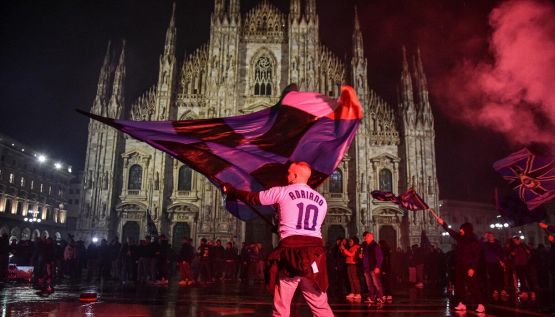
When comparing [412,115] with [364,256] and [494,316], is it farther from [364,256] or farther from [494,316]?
[494,316]

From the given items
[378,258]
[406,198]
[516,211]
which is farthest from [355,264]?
[516,211]

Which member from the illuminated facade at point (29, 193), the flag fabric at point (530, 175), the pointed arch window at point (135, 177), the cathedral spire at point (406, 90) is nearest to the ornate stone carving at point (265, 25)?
the cathedral spire at point (406, 90)

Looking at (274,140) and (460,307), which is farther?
(460,307)

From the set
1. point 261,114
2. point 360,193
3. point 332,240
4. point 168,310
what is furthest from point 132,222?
point 261,114

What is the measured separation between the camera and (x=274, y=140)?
6.89 m

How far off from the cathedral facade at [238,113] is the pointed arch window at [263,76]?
8 cm

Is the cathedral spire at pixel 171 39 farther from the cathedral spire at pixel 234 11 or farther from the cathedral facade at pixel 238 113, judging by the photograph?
the cathedral spire at pixel 234 11

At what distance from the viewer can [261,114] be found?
712 centimetres

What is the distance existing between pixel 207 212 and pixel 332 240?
32.2 feet

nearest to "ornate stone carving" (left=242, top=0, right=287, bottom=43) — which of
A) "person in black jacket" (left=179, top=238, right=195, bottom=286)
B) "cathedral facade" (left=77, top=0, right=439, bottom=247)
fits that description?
"cathedral facade" (left=77, top=0, right=439, bottom=247)

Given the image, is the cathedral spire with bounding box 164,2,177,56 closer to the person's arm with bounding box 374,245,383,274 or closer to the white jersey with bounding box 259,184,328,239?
the person's arm with bounding box 374,245,383,274

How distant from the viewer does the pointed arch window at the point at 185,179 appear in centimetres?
3301

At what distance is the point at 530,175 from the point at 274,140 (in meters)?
6.08

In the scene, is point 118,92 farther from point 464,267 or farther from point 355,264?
point 464,267
